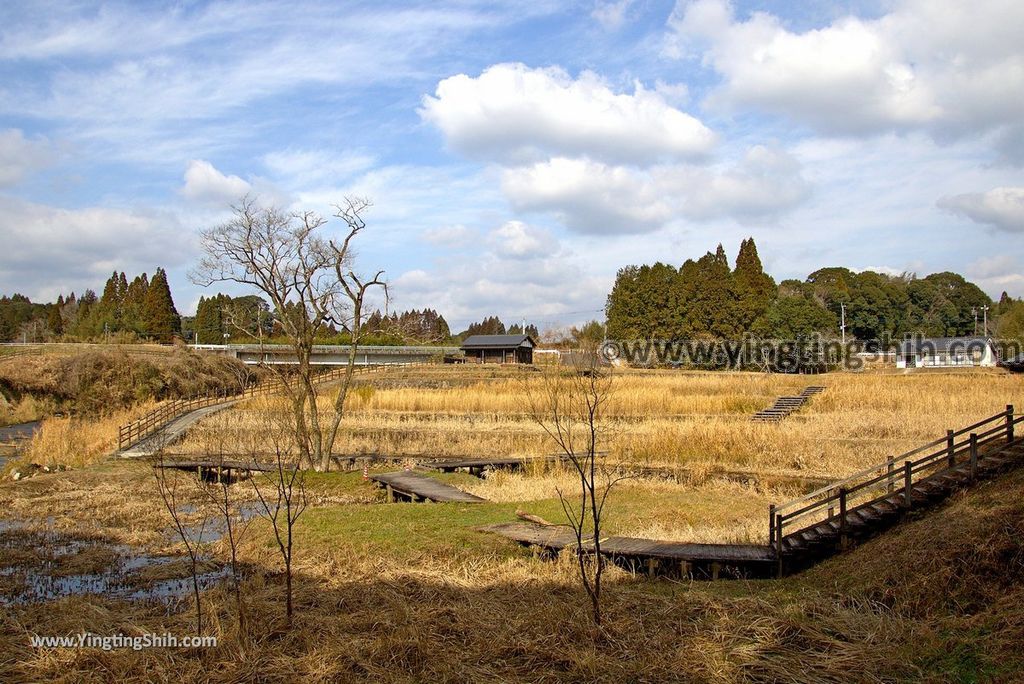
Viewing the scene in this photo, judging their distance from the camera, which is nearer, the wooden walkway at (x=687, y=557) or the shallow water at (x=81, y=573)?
the shallow water at (x=81, y=573)

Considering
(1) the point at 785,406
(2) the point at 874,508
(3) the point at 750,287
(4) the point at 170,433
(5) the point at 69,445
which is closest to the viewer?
(2) the point at 874,508

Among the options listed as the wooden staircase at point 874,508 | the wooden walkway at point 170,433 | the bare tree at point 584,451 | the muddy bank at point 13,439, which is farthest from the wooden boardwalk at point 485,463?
the muddy bank at point 13,439

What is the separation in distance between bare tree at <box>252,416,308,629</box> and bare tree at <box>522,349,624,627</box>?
112 inches

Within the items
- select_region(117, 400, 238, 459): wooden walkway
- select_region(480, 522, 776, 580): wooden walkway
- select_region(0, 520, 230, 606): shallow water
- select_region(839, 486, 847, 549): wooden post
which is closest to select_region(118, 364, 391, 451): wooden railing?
select_region(117, 400, 238, 459): wooden walkway

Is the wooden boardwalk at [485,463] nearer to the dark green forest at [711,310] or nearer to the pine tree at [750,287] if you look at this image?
the dark green forest at [711,310]

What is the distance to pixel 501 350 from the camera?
255ft

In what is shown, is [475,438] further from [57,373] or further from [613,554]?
[57,373]

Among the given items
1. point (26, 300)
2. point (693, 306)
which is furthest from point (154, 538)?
point (26, 300)

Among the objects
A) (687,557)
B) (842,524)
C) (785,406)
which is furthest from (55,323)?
(842,524)

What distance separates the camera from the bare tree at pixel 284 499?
23.9 ft

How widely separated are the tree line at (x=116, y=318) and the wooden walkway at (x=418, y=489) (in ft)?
175

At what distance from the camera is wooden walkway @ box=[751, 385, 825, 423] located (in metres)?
34.3

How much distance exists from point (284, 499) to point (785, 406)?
103ft

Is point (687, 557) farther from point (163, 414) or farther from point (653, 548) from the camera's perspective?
point (163, 414)
